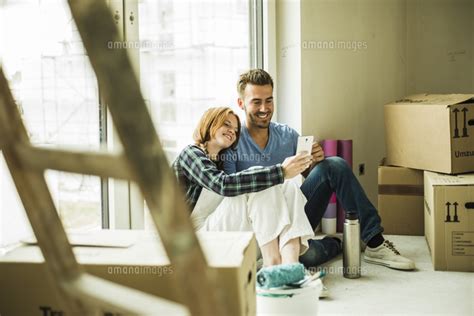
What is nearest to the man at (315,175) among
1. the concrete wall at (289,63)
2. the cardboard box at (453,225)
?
the cardboard box at (453,225)

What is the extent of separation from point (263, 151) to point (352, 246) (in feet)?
2.09

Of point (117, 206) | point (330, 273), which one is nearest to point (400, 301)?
point (330, 273)

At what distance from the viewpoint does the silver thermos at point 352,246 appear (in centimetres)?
275

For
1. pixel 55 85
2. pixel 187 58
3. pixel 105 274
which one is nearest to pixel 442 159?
pixel 187 58

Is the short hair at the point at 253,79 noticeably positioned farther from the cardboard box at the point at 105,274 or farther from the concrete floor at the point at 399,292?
the cardboard box at the point at 105,274

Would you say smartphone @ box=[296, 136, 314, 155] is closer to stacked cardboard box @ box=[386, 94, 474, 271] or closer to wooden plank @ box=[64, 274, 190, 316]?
stacked cardboard box @ box=[386, 94, 474, 271]

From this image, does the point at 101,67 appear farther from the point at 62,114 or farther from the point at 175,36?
the point at 175,36

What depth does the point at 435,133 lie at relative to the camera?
3174mm

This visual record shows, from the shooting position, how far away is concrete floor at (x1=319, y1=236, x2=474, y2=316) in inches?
92.3

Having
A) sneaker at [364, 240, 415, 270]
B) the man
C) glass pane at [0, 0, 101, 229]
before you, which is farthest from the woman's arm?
sneaker at [364, 240, 415, 270]

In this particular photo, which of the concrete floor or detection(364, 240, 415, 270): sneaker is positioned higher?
detection(364, 240, 415, 270): sneaker

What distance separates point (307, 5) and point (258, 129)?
3.27 ft

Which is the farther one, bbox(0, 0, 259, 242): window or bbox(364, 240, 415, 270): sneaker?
bbox(364, 240, 415, 270): sneaker

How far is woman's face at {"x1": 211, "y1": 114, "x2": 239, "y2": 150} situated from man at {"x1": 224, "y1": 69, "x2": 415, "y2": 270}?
0.64 feet
